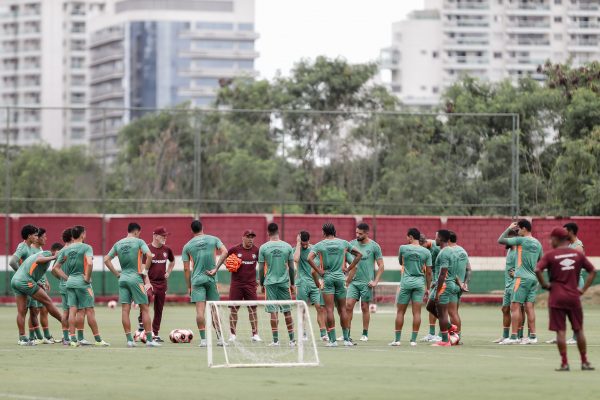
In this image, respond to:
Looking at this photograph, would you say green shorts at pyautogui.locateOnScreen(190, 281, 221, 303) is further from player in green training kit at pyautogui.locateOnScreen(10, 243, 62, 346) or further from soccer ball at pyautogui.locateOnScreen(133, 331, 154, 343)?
player in green training kit at pyautogui.locateOnScreen(10, 243, 62, 346)

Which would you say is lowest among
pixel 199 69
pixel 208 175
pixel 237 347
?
pixel 237 347

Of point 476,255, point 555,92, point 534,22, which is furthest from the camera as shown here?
point 534,22

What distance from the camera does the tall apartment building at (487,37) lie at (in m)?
185

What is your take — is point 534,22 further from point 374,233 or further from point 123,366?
point 123,366

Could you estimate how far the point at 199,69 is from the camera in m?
187

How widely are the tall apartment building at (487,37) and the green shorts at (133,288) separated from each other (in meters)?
160

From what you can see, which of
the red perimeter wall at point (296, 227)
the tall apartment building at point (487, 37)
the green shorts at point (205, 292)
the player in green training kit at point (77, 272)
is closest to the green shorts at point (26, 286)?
the player in green training kit at point (77, 272)

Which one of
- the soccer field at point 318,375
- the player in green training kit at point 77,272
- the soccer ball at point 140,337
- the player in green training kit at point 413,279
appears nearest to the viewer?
the soccer field at point 318,375

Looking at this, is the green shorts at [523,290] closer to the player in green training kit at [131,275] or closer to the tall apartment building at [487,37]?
the player in green training kit at [131,275]

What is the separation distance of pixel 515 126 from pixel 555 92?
9.34 m

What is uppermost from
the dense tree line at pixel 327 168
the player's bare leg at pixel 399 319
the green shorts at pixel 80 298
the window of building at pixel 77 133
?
the window of building at pixel 77 133

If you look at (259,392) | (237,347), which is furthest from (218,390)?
(237,347)

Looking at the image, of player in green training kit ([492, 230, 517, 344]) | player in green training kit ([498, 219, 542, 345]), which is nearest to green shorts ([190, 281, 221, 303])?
player in green training kit ([498, 219, 542, 345])

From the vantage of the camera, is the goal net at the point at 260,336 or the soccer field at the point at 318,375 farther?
the goal net at the point at 260,336
